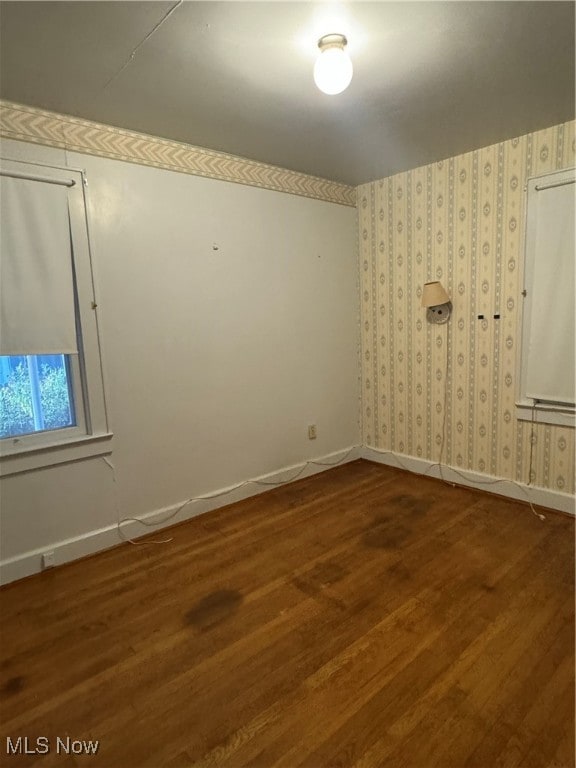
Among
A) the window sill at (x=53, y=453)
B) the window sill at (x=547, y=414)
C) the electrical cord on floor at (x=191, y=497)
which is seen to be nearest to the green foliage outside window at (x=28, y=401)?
the window sill at (x=53, y=453)

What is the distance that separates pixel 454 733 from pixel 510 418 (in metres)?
2.15

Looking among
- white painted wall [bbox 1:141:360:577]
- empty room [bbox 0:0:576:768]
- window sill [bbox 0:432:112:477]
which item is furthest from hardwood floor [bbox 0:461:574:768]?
window sill [bbox 0:432:112:477]

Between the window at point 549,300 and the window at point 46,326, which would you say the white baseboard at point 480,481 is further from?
the window at point 46,326

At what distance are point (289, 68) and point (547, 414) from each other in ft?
8.32

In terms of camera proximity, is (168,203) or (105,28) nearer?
(105,28)

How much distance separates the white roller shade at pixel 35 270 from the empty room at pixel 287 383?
0.05ft

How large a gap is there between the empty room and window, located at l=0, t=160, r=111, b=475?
1cm

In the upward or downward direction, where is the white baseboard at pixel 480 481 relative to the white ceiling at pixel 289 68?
downward

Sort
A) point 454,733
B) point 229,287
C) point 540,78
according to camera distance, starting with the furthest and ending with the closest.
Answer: point 229,287, point 540,78, point 454,733

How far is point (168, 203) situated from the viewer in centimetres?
Result: 270

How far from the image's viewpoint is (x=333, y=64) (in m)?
1.72

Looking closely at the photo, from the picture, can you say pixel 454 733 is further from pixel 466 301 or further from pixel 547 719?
pixel 466 301

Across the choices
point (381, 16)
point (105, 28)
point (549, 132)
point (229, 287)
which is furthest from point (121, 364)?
point (549, 132)

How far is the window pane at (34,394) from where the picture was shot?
228 centimetres
